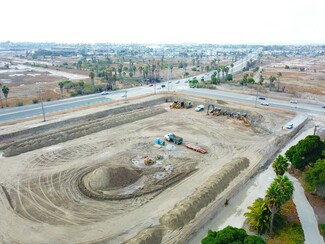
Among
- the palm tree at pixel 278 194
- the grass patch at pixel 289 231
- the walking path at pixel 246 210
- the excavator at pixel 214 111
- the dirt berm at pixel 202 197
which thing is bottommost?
the walking path at pixel 246 210

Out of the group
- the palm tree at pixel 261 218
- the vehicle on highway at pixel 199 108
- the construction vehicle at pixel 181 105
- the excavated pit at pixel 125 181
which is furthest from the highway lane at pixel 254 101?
the palm tree at pixel 261 218

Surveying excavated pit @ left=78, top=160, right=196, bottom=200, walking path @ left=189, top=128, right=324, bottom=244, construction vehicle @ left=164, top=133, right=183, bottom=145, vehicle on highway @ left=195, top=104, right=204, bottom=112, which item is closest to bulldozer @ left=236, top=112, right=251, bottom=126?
vehicle on highway @ left=195, top=104, right=204, bottom=112

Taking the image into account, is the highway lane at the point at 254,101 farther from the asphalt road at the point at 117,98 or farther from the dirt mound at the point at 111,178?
the dirt mound at the point at 111,178

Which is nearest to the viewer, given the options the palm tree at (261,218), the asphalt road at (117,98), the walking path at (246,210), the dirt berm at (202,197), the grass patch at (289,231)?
the grass patch at (289,231)

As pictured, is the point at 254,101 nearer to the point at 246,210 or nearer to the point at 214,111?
the point at 214,111

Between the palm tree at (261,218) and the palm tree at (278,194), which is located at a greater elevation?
the palm tree at (278,194)

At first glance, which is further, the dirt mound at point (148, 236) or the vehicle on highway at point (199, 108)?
the vehicle on highway at point (199, 108)

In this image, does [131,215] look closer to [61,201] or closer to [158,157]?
[61,201]

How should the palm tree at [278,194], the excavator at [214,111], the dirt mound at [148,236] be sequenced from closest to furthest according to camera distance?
the palm tree at [278,194], the dirt mound at [148,236], the excavator at [214,111]
